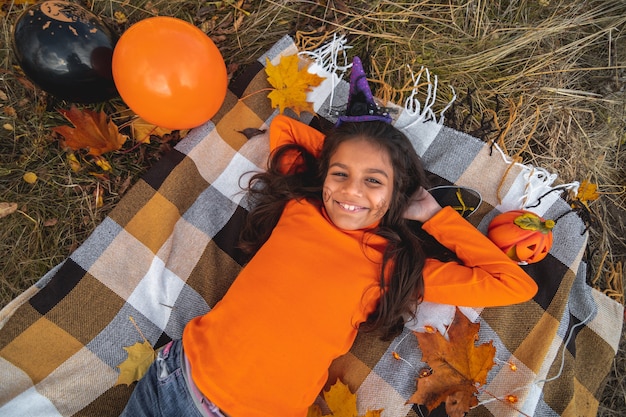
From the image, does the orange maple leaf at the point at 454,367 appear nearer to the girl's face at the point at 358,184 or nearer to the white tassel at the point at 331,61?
the girl's face at the point at 358,184


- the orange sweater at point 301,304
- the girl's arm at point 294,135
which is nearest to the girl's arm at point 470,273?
the orange sweater at point 301,304

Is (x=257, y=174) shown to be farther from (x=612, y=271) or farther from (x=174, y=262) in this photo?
(x=612, y=271)

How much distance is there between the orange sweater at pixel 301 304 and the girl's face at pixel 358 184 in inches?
5.6

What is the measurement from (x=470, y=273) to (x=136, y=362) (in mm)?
1881

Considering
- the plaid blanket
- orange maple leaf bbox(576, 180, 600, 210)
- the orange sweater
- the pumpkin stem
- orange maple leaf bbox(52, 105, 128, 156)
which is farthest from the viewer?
orange maple leaf bbox(576, 180, 600, 210)

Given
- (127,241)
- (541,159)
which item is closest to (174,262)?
(127,241)

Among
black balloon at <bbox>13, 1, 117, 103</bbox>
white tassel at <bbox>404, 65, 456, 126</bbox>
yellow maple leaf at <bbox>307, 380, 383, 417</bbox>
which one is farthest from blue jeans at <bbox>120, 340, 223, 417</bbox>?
white tassel at <bbox>404, 65, 456, 126</bbox>

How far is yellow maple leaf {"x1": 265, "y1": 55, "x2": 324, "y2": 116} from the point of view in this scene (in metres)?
2.81

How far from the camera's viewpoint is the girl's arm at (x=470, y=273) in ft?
7.35

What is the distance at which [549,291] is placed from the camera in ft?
8.34

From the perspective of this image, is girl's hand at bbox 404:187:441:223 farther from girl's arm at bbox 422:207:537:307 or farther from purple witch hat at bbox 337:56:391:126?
purple witch hat at bbox 337:56:391:126

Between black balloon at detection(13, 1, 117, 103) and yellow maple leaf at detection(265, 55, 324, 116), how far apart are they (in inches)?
36.9

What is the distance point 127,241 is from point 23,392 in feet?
3.02

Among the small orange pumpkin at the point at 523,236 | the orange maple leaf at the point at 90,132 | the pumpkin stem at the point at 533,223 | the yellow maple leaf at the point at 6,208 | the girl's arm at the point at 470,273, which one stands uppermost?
the pumpkin stem at the point at 533,223
